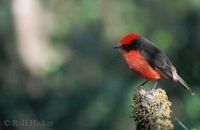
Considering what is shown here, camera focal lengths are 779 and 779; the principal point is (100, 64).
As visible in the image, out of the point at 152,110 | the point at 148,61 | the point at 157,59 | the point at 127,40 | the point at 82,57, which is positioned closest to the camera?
the point at 152,110

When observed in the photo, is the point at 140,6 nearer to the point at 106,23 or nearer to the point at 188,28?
the point at 106,23

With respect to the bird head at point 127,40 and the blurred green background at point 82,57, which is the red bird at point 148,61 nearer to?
the bird head at point 127,40

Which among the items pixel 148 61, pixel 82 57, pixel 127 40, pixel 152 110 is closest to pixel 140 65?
pixel 148 61

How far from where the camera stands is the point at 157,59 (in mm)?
5984

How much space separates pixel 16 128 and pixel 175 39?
3.99 m

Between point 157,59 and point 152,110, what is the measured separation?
2259 mm

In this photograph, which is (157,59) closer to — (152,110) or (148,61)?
(148,61)

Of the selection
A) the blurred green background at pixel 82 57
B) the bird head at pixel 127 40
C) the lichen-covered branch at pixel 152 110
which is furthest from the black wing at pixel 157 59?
the blurred green background at pixel 82 57

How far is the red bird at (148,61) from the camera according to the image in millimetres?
5922

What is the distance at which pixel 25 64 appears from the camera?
52.0 ft

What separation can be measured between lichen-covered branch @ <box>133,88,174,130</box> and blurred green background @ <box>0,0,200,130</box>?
5771 millimetres

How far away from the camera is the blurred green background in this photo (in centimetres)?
1233

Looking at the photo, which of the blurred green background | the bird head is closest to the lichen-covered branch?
the bird head

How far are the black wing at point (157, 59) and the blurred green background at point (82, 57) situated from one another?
12.2 ft
